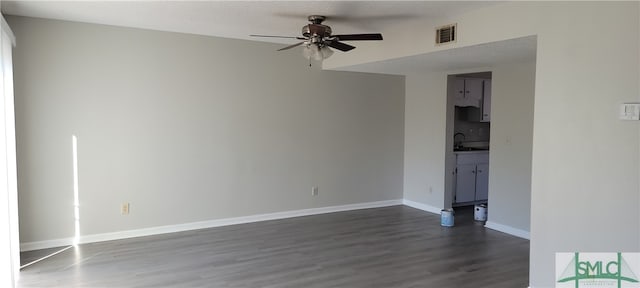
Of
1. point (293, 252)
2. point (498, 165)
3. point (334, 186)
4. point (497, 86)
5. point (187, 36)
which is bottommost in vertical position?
point (293, 252)

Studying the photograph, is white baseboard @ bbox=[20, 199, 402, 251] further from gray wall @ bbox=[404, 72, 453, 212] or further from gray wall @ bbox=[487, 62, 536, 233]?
gray wall @ bbox=[487, 62, 536, 233]

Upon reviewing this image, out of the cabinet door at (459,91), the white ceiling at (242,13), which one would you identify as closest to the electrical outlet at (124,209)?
the white ceiling at (242,13)

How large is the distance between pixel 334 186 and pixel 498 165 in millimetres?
2212

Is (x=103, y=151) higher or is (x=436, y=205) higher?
(x=103, y=151)

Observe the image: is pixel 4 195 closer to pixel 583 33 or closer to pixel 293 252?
pixel 293 252

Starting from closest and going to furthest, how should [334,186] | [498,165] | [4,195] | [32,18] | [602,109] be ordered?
1. [602,109]
2. [4,195]
3. [32,18]
4. [498,165]
5. [334,186]

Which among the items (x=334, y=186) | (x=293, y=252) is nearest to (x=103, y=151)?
(x=293, y=252)

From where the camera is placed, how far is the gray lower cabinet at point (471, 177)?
6.68m

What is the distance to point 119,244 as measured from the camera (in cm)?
469

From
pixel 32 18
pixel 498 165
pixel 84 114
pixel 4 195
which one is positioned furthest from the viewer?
pixel 498 165

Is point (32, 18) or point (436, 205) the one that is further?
point (436, 205)

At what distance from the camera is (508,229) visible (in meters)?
5.33

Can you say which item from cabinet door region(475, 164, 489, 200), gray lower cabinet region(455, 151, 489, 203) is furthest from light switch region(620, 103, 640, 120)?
cabinet door region(475, 164, 489, 200)

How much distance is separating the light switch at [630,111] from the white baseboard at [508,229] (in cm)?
273
